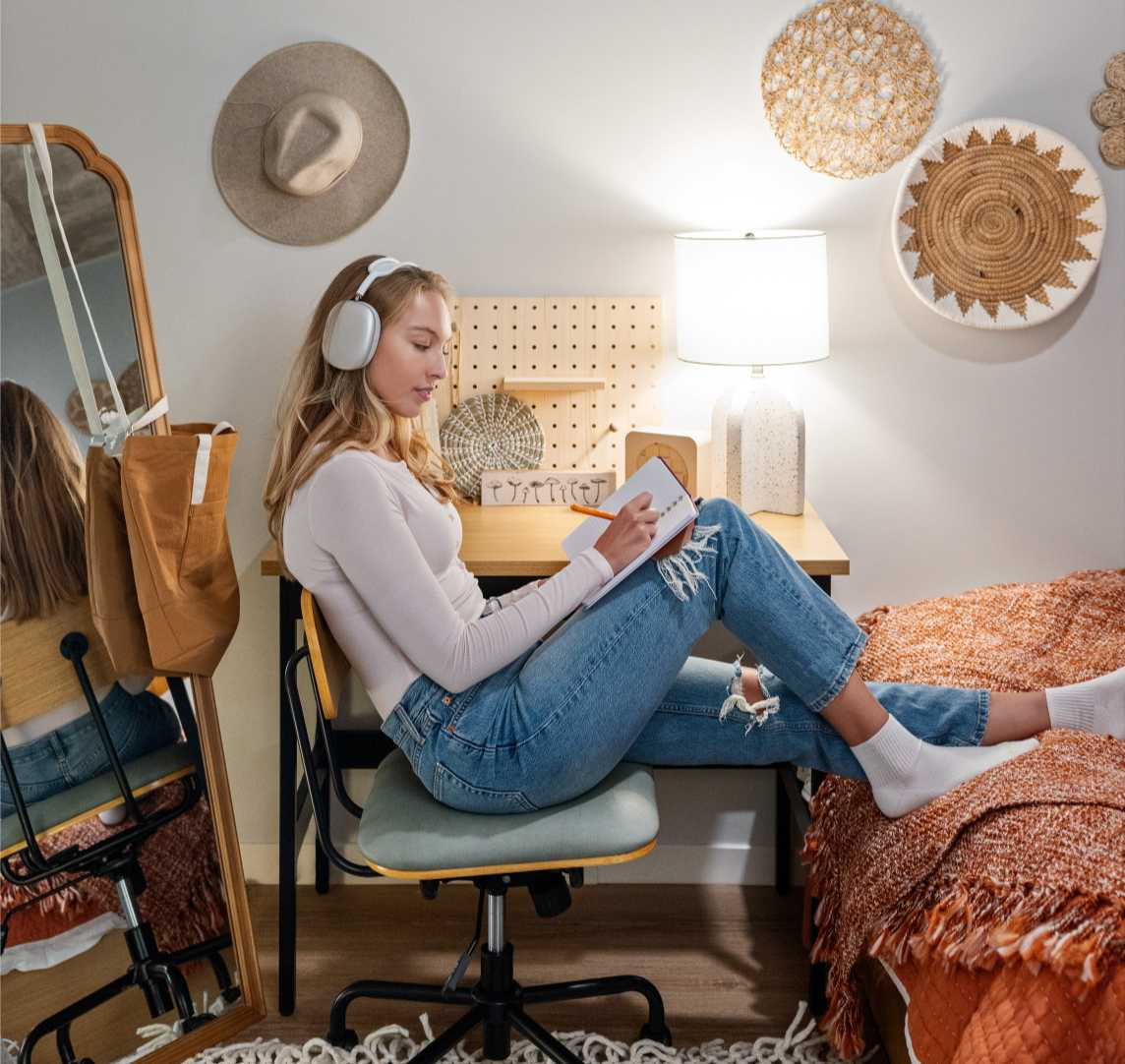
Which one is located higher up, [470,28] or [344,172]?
[470,28]

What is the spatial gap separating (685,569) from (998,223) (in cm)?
109

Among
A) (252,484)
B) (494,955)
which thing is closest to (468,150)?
(252,484)

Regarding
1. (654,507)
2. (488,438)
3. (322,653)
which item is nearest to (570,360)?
(488,438)

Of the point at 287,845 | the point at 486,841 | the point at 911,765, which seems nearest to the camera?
the point at 486,841

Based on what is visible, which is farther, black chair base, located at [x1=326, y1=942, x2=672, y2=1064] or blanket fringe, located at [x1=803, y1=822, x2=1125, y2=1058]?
black chair base, located at [x1=326, y1=942, x2=672, y2=1064]

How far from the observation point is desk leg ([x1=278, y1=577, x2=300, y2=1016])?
83.8 inches

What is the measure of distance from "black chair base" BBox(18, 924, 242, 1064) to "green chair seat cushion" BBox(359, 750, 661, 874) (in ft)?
1.61

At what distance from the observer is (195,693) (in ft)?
6.55

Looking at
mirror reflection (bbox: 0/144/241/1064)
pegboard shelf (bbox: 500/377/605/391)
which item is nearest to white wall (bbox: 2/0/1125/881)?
pegboard shelf (bbox: 500/377/605/391)

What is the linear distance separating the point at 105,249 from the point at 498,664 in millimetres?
847

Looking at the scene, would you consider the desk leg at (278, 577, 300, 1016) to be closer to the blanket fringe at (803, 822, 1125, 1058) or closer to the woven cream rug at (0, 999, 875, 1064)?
the woven cream rug at (0, 999, 875, 1064)

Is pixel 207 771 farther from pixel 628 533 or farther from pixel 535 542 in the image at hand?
pixel 628 533

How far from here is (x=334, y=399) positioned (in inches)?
73.4

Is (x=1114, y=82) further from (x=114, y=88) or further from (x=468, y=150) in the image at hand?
(x=114, y=88)
